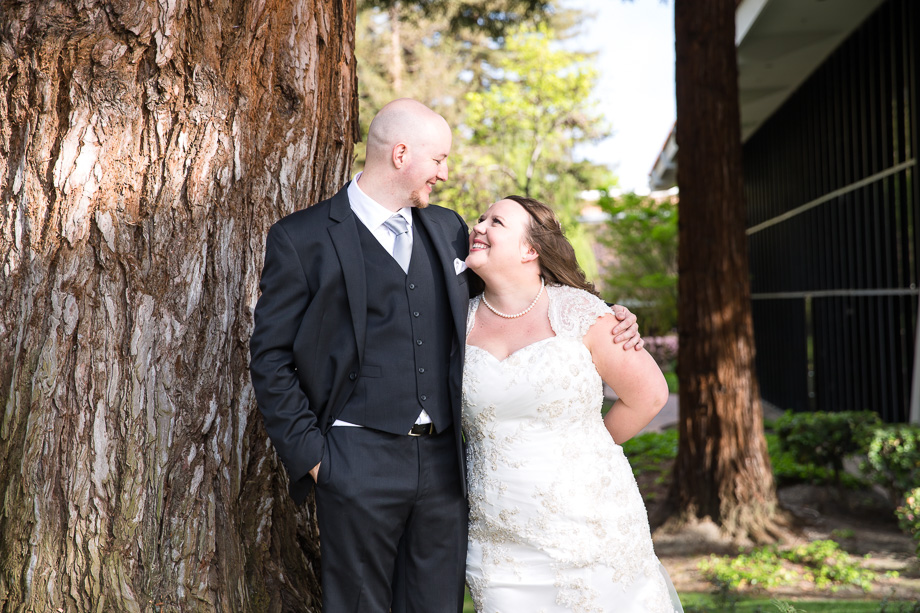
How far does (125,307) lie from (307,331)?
2.23 ft

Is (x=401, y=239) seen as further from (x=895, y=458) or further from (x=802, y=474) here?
(x=802, y=474)

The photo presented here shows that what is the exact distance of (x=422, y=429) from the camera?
2443 millimetres

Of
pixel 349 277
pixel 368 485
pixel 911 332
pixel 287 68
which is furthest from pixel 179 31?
pixel 911 332

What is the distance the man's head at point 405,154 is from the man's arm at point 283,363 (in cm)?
36

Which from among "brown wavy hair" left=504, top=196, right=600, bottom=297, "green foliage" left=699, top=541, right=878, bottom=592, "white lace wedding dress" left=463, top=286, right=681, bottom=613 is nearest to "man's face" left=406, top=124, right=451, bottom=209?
"brown wavy hair" left=504, top=196, right=600, bottom=297

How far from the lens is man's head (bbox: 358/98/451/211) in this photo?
242 centimetres

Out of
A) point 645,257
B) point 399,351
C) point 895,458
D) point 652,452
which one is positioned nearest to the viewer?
point 399,351

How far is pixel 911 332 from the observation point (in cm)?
784

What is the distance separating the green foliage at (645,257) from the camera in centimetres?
1891

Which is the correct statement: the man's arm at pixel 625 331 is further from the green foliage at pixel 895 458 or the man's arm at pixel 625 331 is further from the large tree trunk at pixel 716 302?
the green foliage at pixel 895 458

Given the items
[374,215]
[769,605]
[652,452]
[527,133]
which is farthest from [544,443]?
[527,133]

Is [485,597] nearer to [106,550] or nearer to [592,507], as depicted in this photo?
[592,507]

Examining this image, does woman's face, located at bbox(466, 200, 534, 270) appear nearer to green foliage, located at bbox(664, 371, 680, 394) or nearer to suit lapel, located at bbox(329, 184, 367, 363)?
suit lapel, located at bbox(329, 184, 367, 363)

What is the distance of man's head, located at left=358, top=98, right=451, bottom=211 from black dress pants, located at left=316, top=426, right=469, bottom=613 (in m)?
0.75
